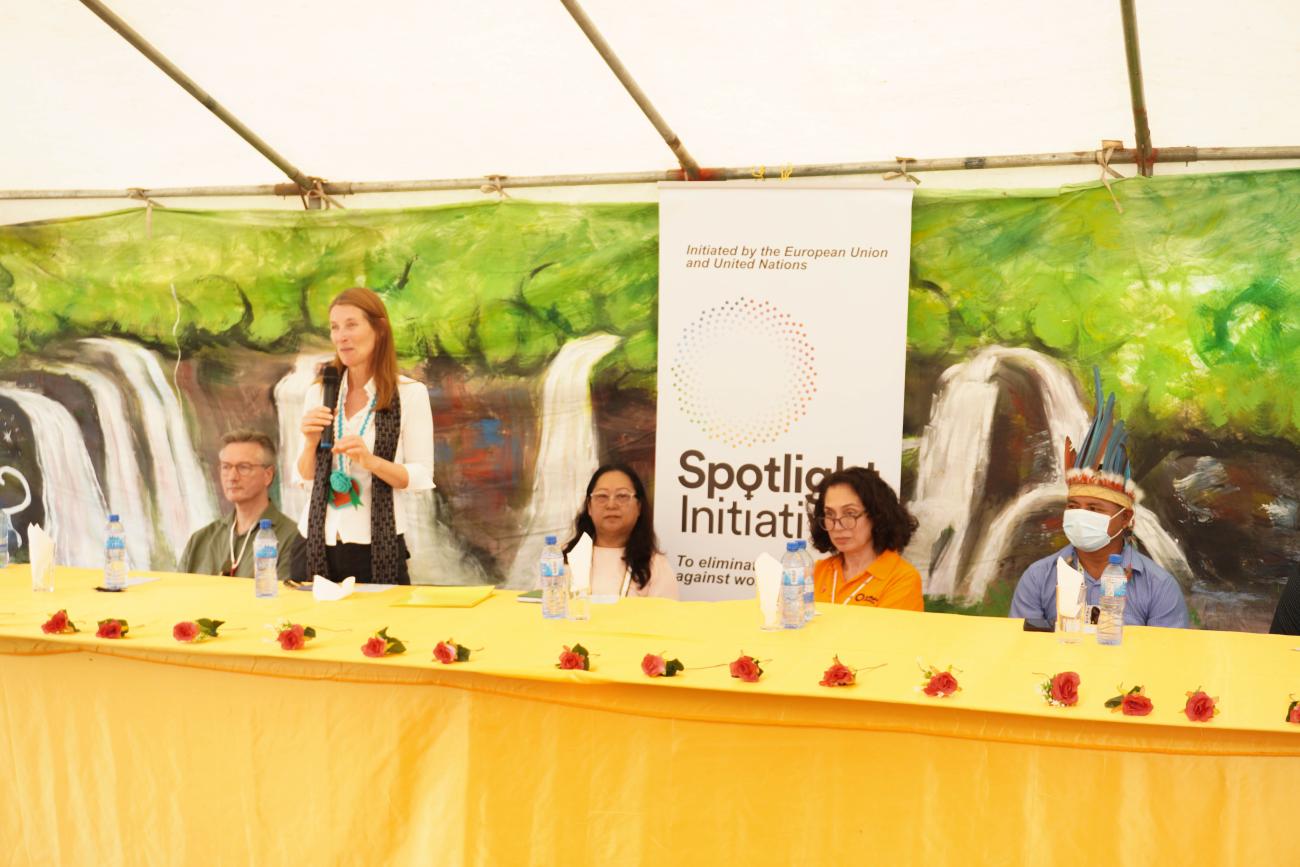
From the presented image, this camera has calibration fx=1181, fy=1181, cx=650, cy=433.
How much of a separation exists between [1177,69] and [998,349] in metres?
1.05

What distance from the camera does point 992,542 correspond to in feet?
13.5

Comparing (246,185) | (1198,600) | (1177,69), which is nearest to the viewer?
(1177,69)

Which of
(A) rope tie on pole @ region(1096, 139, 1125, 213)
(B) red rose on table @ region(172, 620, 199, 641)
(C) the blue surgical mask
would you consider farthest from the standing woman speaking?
(A) rope tie on pole @ region(1096, 139, 1125, 213)

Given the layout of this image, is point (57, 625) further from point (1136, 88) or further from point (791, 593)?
point (1136, 88)

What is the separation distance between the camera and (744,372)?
4.25 m

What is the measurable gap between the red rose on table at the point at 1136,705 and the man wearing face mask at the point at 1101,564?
3.37 feet

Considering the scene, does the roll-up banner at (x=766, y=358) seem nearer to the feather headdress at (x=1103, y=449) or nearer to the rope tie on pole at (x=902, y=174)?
the rope tie on pole at (x=902, y=174)

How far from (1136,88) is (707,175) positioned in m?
1.42

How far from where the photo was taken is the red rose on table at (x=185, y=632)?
112 inches

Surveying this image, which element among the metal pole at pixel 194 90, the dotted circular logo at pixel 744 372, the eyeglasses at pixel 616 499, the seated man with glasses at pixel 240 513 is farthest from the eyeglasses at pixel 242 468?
the dotted circular logo at pixel 744 372

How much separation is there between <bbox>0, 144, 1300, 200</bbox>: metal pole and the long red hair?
42cm

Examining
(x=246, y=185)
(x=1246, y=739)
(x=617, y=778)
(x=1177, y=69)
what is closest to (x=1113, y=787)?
(x=1246, y=739)

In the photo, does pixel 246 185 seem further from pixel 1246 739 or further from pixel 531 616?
pixel 1246 739

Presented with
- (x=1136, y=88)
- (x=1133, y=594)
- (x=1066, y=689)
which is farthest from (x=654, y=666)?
(x=1136, y=88)
